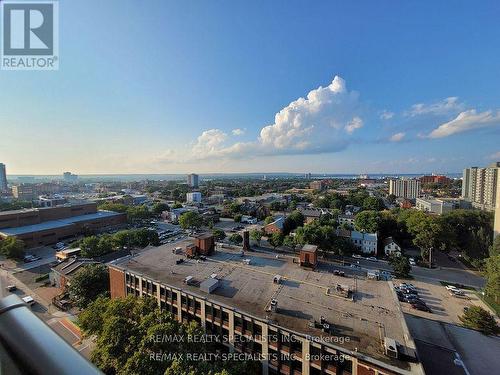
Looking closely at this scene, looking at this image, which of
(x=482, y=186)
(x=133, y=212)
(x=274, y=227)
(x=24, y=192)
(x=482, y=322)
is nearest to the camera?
(x=482, y=322)

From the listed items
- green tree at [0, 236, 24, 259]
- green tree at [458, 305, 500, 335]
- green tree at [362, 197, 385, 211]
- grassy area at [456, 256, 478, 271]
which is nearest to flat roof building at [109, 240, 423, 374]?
green tree at [458, 305, 500, 335]

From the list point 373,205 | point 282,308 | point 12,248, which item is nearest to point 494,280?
point 282,308

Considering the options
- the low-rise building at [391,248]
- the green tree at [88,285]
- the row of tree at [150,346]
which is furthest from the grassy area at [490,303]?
the green tree at [88,285]

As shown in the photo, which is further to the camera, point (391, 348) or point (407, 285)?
point (407, 285)

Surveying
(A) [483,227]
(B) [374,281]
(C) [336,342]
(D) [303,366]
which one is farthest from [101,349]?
(A) [483,227]

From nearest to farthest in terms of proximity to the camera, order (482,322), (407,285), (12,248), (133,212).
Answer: (482,322) → (407,285) → (12,248) → (133,212)

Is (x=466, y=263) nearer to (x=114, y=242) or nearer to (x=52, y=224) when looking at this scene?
(x=114, y=242)
